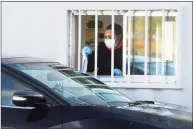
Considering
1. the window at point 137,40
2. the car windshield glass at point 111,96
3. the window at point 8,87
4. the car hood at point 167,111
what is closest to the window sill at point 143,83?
the window at point 137,40

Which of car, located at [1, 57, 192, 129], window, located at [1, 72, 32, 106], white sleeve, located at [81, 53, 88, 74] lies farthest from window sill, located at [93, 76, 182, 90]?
window, located at [1, 72, 32, 106]

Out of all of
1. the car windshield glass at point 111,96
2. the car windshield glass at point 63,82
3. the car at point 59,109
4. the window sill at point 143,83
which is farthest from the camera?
the window sill at point 143,83

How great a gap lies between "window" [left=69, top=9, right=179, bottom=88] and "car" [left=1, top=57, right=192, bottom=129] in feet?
12.5

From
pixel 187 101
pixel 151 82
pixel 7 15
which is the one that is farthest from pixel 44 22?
pixel 187 101

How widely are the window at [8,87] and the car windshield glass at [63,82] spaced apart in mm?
136

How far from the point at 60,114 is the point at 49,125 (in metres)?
0.14

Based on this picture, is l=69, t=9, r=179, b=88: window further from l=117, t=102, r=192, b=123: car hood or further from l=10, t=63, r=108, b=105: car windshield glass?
l=117, t=102, r=192, b=123: car hood

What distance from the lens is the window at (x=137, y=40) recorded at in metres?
8.29

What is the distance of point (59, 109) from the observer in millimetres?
4094

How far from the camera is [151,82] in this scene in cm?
835

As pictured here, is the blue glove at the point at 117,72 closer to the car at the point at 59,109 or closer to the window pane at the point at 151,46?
the window pane at the point at 151,46

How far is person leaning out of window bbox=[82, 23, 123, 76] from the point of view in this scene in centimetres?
842

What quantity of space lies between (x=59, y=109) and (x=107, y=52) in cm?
452

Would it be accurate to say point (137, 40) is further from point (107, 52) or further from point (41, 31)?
point (41, 31)
